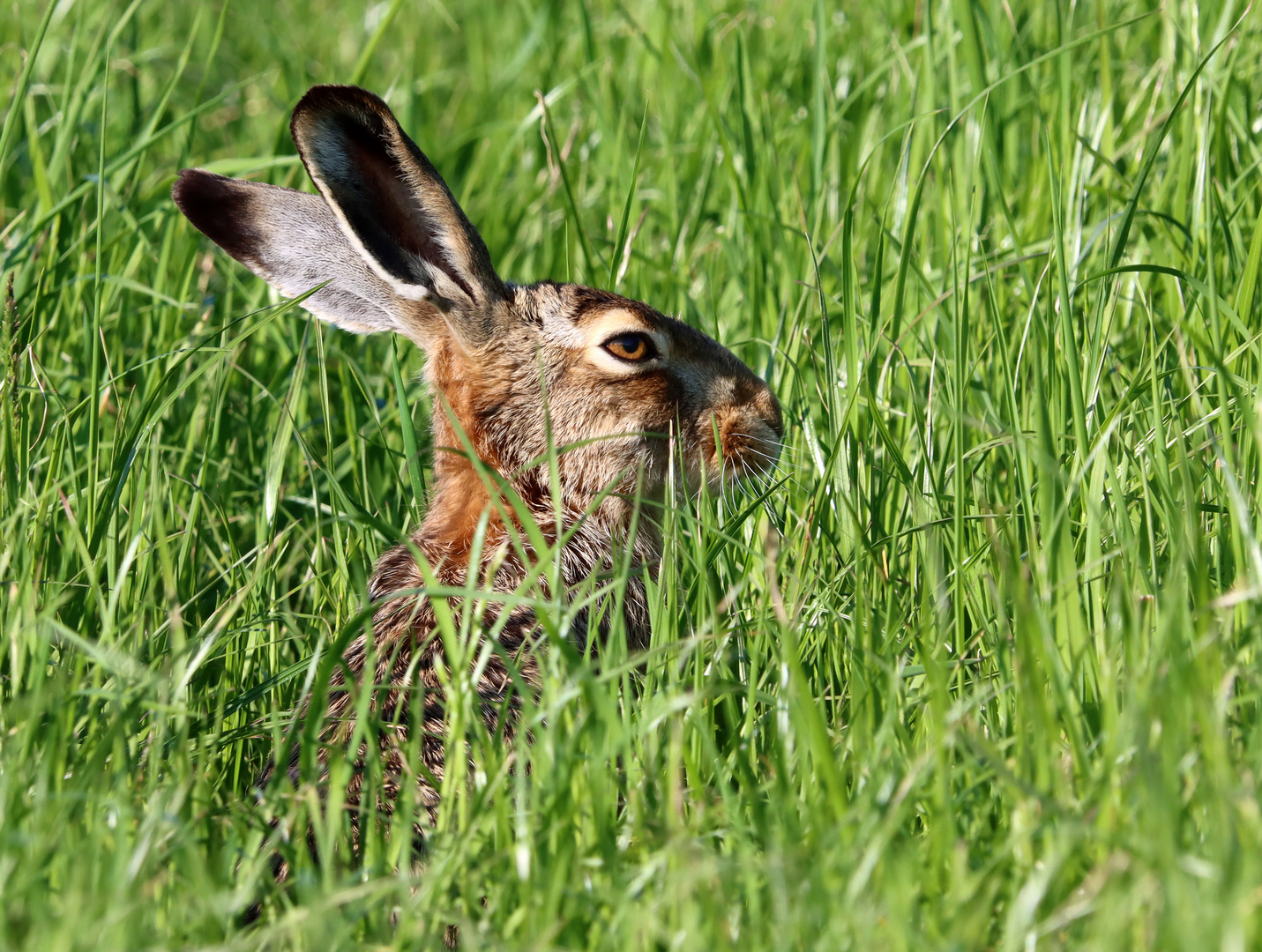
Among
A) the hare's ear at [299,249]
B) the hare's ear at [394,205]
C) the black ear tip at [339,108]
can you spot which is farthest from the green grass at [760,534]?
the black ear tip at [339,108]

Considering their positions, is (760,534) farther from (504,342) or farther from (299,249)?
(299,249)

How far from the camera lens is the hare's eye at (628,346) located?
4.23 metres

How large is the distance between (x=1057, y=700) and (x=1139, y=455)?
112 centimetres

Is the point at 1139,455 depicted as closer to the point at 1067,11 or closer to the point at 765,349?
the point at 765,349

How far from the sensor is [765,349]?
502cm

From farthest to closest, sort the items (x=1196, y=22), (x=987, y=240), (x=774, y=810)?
(x=987, y=240) < (x=1196, y=22) < (x=774, y=810)

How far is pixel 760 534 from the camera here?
13.8 feet

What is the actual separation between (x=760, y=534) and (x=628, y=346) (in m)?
0.72

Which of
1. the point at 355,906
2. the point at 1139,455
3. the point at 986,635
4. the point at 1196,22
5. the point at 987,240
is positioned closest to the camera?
the point at 355,906

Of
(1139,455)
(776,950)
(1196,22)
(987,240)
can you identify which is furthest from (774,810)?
(1196,22)

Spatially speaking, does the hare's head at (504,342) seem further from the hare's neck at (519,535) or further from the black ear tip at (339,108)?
the black ear tip at (339,108)

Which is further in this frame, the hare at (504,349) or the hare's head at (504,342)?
the hare's head at (504,342)

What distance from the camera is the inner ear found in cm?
387

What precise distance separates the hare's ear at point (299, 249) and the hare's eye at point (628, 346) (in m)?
0.64
